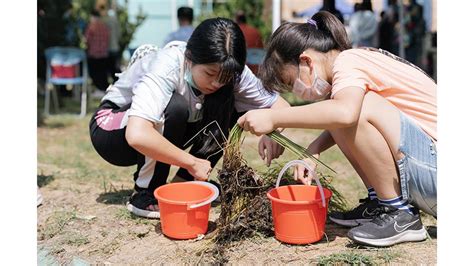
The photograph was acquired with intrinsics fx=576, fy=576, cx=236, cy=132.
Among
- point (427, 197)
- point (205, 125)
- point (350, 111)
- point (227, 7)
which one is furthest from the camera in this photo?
point (227, 7)

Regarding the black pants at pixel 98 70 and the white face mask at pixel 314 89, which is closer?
the white face mask at pixel 314 89

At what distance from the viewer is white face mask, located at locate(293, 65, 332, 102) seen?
2.37 metres

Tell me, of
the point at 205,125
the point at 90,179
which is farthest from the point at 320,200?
the point at 90,179

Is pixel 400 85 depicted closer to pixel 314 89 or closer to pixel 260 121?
pixel 314 89

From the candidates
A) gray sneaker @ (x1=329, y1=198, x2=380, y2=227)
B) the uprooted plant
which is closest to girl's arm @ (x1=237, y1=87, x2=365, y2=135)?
the uprooted plant

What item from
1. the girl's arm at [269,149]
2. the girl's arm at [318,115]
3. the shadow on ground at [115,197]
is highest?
the girl's arm at [318,115]

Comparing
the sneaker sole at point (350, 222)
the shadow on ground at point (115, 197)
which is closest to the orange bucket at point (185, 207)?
the sneaker sole at point (350, 222)

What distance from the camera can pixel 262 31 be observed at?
12.2 meters

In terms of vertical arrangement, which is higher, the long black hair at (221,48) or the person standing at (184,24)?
the person standing at (184,24)

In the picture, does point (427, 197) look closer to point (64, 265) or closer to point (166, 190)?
point (166, 190)

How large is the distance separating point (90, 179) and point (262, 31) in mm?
8832

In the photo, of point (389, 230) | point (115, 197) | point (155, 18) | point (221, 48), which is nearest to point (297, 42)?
point (221, 48)

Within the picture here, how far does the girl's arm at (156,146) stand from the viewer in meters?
2.46

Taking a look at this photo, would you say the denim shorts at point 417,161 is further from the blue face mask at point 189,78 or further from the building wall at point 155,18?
the building wall at point 155,18
